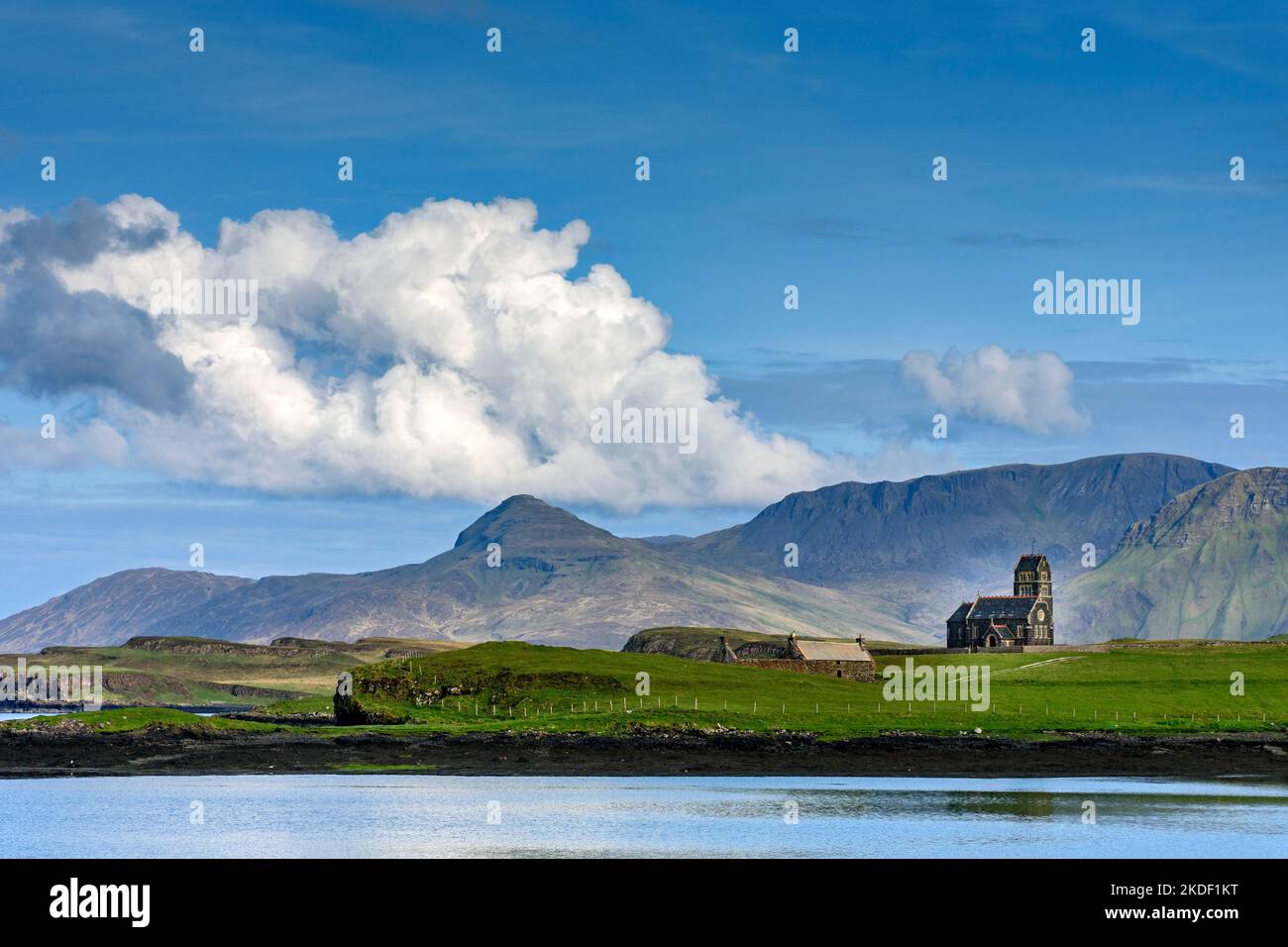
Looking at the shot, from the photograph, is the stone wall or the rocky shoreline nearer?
the rocky shoreline

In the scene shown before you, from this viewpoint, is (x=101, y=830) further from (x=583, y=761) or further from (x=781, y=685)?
(x=781, y=685)

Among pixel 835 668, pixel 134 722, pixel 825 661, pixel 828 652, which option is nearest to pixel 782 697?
pixel 825 661

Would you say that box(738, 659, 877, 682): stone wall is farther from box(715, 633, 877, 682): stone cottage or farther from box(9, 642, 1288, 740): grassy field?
box(9, 642, 1288, 740): grassy field

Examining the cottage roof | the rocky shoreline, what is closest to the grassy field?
the rocky shoreline

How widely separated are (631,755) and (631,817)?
34.9 metres

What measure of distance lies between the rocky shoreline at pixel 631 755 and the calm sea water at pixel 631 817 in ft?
14.4

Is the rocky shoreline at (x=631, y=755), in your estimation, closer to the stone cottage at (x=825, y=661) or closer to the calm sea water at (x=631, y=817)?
the calm sea water at (x=631, y=817)

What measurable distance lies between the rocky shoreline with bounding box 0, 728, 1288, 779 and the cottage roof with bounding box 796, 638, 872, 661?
5692 cm

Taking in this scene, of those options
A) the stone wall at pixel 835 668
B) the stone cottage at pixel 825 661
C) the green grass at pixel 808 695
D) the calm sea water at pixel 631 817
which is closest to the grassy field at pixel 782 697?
the green grass at pixel 808 695

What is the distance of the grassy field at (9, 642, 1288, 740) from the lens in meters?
123

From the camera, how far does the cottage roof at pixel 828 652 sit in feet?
570

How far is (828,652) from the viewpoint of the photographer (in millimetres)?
174750

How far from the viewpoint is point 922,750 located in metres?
111

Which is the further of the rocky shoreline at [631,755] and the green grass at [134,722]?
the green grass at [134,722]
